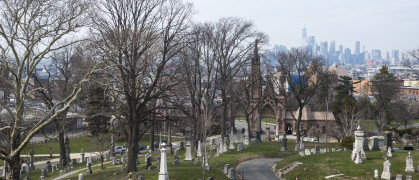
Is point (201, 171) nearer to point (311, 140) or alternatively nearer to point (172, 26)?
point (172, 26)

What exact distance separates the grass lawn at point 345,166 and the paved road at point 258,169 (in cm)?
107

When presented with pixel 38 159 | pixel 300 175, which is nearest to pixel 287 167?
pixel 300 175

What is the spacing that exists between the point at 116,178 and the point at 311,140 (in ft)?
103

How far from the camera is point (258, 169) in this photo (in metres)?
27.5

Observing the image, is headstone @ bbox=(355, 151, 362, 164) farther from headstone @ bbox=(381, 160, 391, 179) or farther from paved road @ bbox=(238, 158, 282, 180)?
paved road @ bbox=(238, 158, 282, 180)

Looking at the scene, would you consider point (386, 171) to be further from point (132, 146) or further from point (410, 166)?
point (132, 146)

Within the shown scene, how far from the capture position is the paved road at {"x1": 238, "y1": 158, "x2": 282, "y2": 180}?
2510 cm

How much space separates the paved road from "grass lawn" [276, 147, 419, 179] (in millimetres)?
1071

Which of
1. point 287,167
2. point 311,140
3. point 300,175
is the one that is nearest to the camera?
point 300,175

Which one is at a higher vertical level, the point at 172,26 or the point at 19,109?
the point at 172,26

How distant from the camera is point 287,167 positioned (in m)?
26.1

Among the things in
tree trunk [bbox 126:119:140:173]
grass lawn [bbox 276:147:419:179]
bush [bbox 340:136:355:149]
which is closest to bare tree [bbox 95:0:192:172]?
tree trunk [bbox 126:119:140:173]

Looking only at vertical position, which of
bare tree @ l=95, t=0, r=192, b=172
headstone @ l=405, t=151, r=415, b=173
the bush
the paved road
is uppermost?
bare tree @ l=95, t=0, r=192, b=172

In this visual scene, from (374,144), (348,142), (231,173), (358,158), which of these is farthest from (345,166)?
(348,142)
